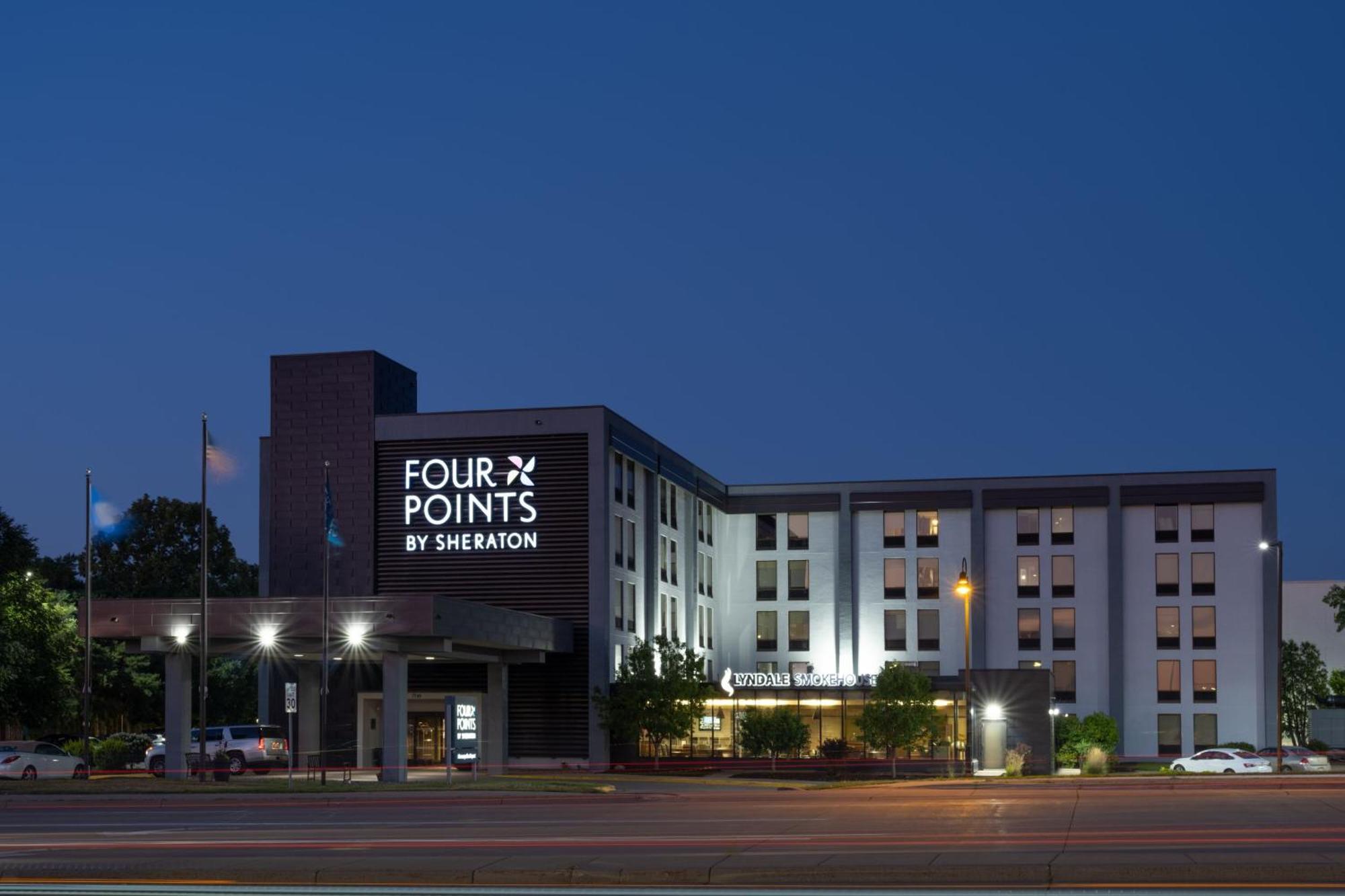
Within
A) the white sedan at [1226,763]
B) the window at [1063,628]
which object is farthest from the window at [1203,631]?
the white sedan at [1226,763]

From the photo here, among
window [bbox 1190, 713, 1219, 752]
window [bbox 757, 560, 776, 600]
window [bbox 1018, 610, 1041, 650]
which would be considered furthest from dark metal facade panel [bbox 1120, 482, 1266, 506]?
Result: window [bbox 757, 560, 776, 600]

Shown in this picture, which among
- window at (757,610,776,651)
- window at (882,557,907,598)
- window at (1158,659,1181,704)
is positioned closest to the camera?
window at (1158,659,1181,704)

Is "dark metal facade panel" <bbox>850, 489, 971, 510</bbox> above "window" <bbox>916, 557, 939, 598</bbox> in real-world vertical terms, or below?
above

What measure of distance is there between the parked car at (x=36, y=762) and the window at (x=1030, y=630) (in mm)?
47928

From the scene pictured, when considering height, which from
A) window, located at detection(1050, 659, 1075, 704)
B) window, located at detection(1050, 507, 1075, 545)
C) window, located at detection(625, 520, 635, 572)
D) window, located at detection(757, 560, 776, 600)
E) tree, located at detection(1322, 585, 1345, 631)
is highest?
window, located at detection(1050, 507, 1075, 545)

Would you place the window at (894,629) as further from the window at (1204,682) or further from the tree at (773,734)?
the tree at (773,734)

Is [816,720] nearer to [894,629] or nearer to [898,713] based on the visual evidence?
[898,713]

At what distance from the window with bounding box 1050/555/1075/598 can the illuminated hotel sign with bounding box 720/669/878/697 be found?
16591mm

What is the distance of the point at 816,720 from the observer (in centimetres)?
7812

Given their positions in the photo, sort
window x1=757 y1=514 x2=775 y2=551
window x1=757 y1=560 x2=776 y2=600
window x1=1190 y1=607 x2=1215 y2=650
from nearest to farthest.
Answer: window x1=1190 y1=607 x2=1215 y2=650 → window x1=757 y1=560 x2=776 y2=600 → window x1=757 y1=514 x2=775 y2=551

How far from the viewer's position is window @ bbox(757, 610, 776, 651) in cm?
9081

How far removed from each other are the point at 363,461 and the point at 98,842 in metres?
41.8

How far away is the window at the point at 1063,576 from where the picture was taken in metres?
88.6

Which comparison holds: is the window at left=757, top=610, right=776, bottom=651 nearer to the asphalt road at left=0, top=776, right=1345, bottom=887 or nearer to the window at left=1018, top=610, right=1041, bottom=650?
the window at left=1018, top=610, right=1041, bottom=650
